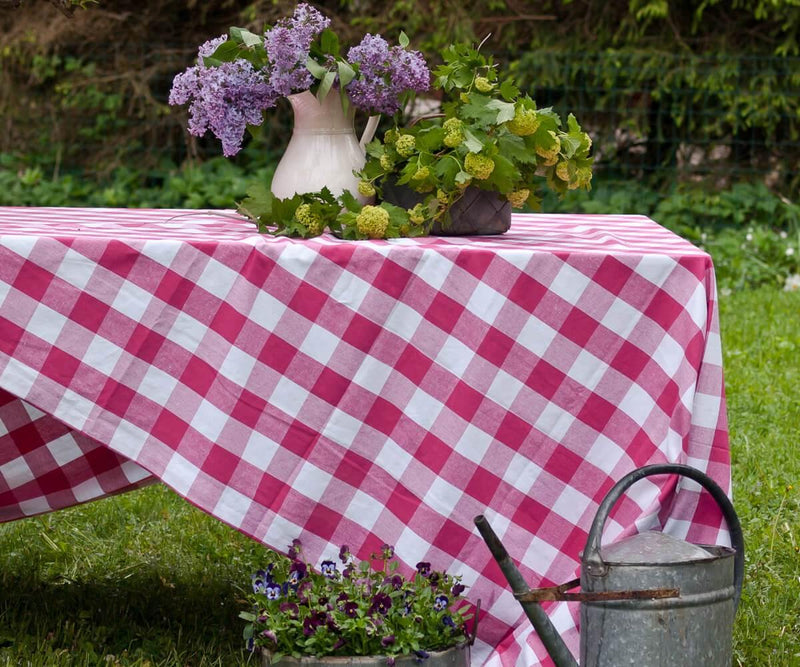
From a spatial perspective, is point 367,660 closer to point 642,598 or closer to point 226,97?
point 642,598

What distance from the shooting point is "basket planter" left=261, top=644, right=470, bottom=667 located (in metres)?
1.97

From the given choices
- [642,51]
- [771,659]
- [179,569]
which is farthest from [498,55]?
[771,659]

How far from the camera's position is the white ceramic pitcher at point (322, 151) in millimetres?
2312

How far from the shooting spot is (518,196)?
222 cm

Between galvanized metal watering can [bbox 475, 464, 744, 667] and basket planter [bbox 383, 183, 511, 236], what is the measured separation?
0.57 metres

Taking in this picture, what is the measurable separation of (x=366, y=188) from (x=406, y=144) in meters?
0.11

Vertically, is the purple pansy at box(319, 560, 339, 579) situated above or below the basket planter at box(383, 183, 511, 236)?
below

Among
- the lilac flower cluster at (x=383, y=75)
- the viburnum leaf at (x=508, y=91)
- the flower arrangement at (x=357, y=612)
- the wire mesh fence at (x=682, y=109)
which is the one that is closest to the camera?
the flower arrangement at (x=357, y=612)

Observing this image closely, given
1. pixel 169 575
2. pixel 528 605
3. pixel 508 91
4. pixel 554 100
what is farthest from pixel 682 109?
pixel 528 605

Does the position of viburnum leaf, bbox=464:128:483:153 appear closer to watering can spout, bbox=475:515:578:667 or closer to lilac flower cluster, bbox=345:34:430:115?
lilac flower cluster, bbox=345:34:430:115

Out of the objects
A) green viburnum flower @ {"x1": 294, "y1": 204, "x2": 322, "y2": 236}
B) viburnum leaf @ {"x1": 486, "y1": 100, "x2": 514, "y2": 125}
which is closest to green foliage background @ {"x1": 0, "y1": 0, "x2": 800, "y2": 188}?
viburnum leaf @ {"x1": 486, "y1": 100, "x2": 514, "y2": 125}

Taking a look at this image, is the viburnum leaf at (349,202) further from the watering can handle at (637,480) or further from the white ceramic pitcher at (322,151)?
the watering can handle at (637,480)

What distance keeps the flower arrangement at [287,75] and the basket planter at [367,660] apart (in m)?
0.94

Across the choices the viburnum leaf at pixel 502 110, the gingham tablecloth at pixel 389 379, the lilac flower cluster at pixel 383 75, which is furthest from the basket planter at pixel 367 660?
the lilac flower cluster at pixel 383 75
